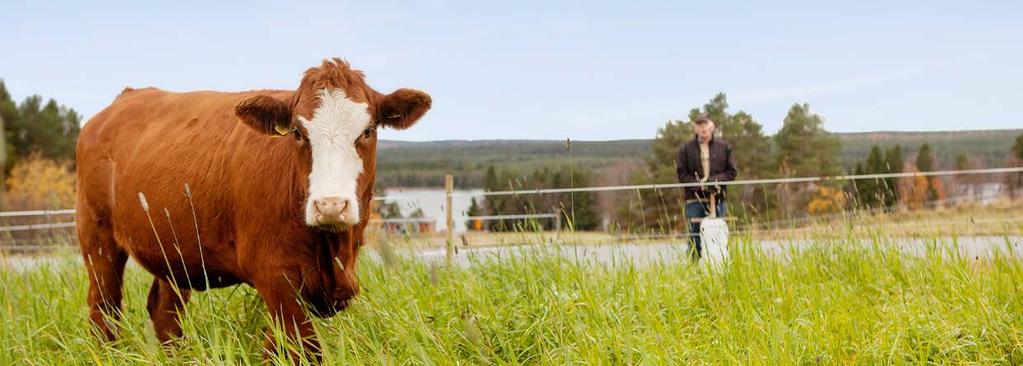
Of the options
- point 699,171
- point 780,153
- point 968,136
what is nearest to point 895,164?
point 780,153

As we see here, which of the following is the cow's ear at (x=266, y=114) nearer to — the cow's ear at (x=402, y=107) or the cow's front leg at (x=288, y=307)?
the cow's ear at (x=402, y=107)

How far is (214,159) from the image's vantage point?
14.6 feet

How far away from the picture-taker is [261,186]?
159 inches

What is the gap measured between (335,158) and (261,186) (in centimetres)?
69

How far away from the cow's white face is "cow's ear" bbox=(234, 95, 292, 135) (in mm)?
257

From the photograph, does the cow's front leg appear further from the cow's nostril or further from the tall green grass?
the cow's nostril

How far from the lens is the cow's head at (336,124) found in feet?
11.3

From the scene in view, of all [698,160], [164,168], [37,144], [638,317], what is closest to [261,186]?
[164,168]

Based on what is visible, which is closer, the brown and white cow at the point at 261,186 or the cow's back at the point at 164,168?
the brown and white cow at the point at 261,186

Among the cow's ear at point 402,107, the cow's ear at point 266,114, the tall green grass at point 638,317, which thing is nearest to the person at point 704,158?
the tall green grass at point 638,317

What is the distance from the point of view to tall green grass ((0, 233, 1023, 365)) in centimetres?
345

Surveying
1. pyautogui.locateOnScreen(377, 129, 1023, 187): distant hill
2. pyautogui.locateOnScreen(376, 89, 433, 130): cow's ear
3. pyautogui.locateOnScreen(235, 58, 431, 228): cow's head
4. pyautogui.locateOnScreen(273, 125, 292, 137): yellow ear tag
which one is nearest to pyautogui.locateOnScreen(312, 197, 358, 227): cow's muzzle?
pyautogui.locateOnScreen(235, 58, 431, 228): cow's head

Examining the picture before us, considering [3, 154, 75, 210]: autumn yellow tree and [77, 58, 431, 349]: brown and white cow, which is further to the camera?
[3, 154, 75, 210]: autumn yellow tree

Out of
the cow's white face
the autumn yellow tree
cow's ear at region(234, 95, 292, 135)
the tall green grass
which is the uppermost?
the autumn yellow tree
